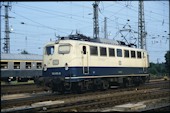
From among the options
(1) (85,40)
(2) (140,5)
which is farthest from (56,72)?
(2) (140,5)

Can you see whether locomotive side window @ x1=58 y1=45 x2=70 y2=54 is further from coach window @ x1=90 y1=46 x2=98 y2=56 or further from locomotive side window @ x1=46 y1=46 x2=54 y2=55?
coach window @ x1=90 y1=46 x2=98 y2=56

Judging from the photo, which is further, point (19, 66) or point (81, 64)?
point (19, 66)

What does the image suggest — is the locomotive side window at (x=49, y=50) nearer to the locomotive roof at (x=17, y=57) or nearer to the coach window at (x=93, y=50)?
the coach window at (x=93, y=50)

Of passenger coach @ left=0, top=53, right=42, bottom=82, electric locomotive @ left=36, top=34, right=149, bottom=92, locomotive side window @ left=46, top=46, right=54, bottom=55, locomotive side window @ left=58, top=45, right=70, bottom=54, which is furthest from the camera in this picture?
passenger coach @ left=0, top=53, right=42, bottom=82

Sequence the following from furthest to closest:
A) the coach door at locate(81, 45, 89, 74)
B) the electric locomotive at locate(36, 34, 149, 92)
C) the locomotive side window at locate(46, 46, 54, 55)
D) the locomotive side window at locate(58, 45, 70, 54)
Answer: the locomotive side window at locate(46, 46, 54, 55)
the coach door at locate(81, 45, 89, 74)
the locomotive side window at locate(58, 45, 70, 54)
the electric locomotive at locate(36, 34, 149, 92)

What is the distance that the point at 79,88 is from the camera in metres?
19.3

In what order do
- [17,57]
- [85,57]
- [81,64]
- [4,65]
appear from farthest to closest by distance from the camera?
[17,57]
[4,65]
[85,57]
[81,64]

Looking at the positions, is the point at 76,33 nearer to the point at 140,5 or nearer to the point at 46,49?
the point at 46,49

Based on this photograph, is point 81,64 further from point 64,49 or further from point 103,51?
point 103,51

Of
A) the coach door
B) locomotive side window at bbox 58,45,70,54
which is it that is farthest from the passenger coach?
the coach door

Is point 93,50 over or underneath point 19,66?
over

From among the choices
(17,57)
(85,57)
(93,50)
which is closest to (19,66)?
(17,57)

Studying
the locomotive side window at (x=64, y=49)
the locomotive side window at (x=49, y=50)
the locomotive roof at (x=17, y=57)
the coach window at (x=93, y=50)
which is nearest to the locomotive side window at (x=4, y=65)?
the locomotive roof at (x=17, y=57)

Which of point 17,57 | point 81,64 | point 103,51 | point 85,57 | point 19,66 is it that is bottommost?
point 81,64
